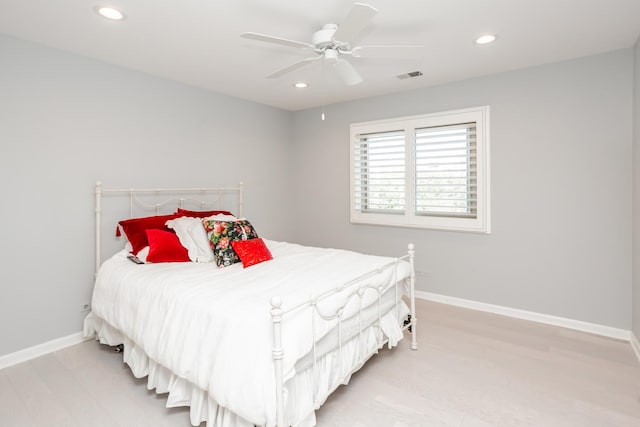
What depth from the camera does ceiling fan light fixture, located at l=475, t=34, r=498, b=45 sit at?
263 centimetres

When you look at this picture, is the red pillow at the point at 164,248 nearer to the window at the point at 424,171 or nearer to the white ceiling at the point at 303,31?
the white ceiling at the point at 303,31

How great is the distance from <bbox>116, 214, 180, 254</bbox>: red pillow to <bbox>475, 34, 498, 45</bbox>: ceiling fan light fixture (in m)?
2.99

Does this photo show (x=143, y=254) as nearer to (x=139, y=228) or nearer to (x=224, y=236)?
(x=139, y=228)

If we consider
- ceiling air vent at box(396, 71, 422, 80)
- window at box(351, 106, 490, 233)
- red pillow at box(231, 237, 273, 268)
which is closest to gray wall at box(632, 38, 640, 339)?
window at box(351, 106, 490, 233)

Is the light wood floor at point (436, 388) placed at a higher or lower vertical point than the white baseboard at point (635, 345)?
lower

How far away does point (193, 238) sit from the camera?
300cm

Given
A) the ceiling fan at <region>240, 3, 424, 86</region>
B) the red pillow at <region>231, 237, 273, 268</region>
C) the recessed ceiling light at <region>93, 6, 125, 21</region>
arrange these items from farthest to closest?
the red pillow at <region>231, 237, 273, 268</region>, the recessed ceiling light at <region>93, 6, 125, 21</region>, the ceiling fan at <region>240, 3, 424, 86</region>

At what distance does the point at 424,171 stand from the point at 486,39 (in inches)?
60.1

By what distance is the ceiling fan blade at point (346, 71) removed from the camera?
244 centimetres

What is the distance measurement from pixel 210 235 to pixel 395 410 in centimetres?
190

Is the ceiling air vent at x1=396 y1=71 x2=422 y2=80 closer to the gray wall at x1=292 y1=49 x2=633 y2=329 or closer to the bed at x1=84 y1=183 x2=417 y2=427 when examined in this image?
the gray wall at x1=292 y1=49 x2=633 y2=329

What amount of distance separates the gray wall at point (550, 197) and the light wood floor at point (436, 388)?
0.52 metres

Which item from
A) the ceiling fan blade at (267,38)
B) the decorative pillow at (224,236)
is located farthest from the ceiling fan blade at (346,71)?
the decorative pillow at (224,236)

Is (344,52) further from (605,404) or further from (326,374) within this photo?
(605,404)
